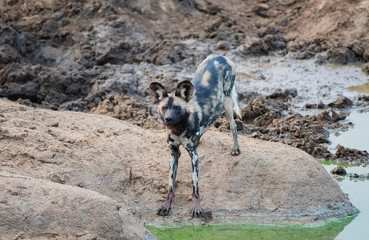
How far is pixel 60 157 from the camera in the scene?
8.73 metres

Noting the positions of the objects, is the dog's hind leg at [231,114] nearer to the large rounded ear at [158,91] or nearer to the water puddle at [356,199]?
the large rounded ear at [158,91]

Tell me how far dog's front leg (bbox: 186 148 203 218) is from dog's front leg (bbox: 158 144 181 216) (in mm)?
224

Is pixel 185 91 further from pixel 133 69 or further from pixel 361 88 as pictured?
pixel 361 88

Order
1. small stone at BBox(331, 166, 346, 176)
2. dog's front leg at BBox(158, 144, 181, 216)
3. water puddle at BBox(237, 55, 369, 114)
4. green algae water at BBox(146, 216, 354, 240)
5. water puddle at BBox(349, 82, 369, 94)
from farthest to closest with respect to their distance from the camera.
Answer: water puddle at BBox(349, 82, 369, 94) → water puddle at BBox(237, 55, 369, 114) → small stone at BBox(331, 166, 346, 176) → dog's front leg at BBox(158, 144, 181, 216) → green algae water at BBox(146, 216, 354, 240)

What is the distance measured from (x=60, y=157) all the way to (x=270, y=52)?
24.2 ft

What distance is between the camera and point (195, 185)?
834 cm

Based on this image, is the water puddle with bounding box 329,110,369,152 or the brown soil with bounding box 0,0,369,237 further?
the water puddle with bounding box 329,110,369,152

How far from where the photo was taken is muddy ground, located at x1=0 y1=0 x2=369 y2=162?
12016mm

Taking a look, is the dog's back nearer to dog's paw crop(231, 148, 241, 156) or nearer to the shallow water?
dog's paw crop(231, 148, 241, 156)

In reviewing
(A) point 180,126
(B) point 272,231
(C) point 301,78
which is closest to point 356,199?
(B) point 272,231

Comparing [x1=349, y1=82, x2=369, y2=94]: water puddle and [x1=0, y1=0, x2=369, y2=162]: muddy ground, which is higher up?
[x1=349, y1=82, x2=369, y2=94]: water puddle

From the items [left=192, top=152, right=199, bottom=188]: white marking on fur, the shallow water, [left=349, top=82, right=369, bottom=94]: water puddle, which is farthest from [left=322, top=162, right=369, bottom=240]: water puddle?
[left=349, top=82, right=369, bottom=94]: water puddle

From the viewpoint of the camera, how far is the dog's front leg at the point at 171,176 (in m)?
8.40

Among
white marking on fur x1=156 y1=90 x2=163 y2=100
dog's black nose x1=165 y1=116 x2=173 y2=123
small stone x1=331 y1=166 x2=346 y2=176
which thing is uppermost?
white marking on fur x1=156 y1=90 x2=163 y2=100
